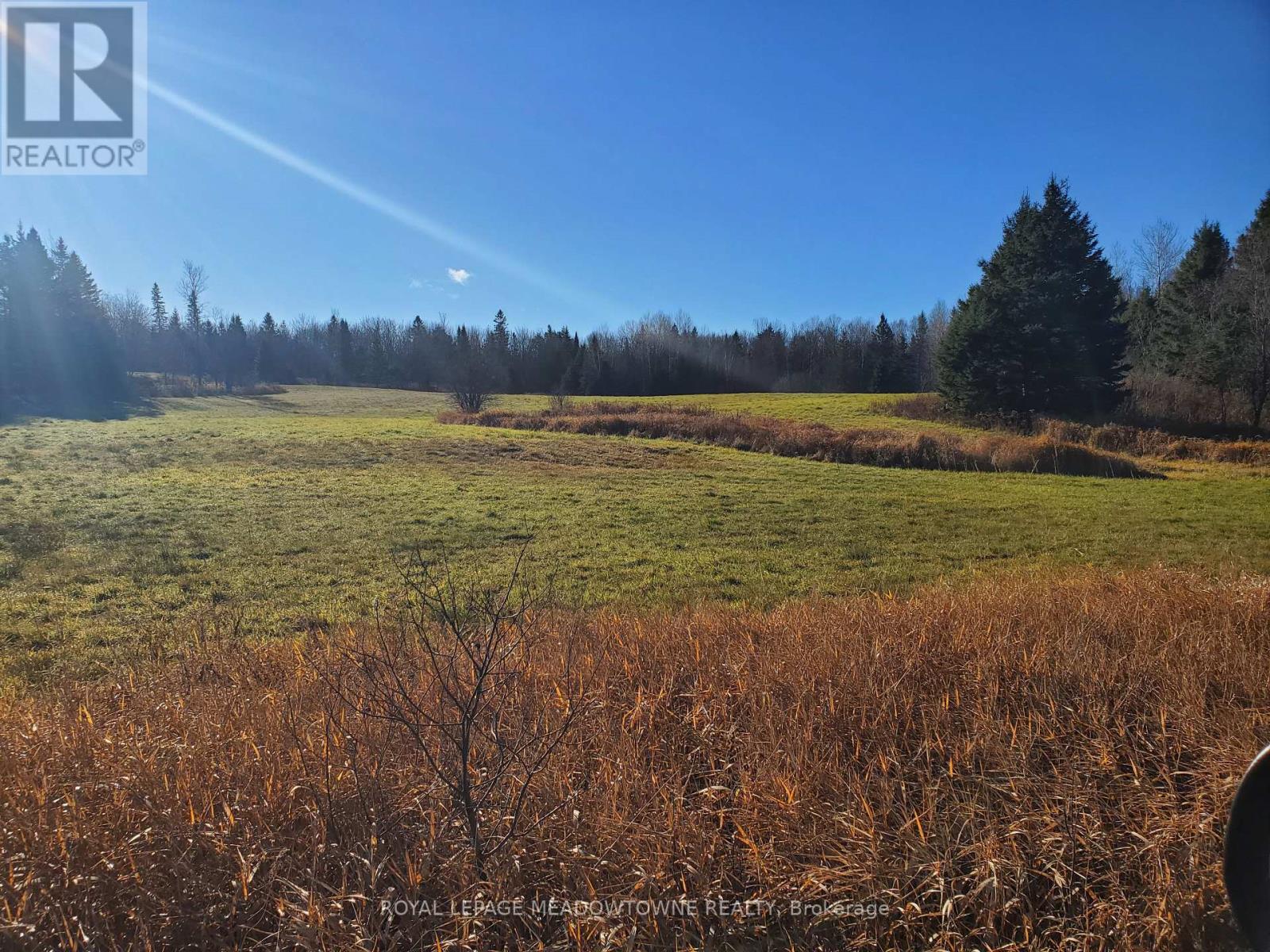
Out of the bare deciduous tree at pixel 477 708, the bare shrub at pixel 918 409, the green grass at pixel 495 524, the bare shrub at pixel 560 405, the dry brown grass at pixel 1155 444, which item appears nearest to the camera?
the bare deciduous tree at pixel 477 708

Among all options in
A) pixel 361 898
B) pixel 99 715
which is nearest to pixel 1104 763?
pixel 361 898

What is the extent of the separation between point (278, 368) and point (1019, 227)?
82.2 metres

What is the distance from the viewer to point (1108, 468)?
21.7 metres

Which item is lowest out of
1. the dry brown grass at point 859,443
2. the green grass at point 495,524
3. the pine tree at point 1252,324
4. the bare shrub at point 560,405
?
the green grass at point 495,524

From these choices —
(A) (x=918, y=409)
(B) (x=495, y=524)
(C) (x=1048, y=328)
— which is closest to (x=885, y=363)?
(A) (x=918, y=409)

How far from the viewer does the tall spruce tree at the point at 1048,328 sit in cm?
3272

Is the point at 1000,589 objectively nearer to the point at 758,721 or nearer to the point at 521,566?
the point at 758,721

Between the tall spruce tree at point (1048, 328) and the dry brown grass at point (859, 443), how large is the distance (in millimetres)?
9166

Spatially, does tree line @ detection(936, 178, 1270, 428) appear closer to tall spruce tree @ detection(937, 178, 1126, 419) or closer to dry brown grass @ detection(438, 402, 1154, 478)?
tall spruce tree @ detection(937, 178, 1126, 419)

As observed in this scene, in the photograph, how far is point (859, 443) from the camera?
954 inches

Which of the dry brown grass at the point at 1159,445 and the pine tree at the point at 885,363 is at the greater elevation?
the pine tree at the point at 885,363

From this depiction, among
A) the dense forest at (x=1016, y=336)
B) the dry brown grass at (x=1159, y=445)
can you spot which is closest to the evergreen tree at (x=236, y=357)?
the dense forest at (x=1016, y=336)

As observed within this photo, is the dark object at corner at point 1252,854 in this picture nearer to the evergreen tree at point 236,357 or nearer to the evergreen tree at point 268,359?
the evergreen tree at point 236,357

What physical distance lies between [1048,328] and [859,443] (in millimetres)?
17938
